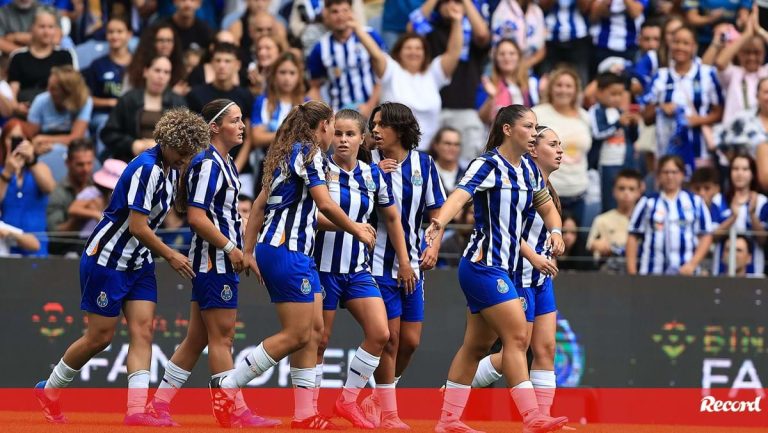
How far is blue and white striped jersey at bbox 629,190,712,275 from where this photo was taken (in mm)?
13484

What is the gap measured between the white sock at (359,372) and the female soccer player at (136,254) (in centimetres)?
123

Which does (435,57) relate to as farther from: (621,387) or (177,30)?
(621,387)

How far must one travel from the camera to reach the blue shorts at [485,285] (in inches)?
358

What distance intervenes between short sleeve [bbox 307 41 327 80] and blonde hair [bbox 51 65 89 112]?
230 cm

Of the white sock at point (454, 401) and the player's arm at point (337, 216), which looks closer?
the player's arm at point (337, 216)

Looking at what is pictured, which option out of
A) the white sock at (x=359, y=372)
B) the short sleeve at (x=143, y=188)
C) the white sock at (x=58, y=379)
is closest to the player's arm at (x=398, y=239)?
the white sock at (x=359, y=372)

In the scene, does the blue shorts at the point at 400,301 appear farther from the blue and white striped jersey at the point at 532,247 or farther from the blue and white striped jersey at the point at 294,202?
the blue and white striped jersey at the point at 294,202

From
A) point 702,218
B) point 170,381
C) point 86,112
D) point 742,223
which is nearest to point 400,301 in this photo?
point 170,381

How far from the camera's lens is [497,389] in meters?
13.4

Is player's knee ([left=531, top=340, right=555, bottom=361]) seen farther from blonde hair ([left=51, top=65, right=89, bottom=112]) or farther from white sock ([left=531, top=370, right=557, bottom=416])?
blonde hair ([left=51, top=65, right=89, bottom=112])

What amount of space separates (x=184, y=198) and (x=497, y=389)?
4.71m

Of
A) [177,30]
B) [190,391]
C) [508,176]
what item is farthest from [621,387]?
[177,30]

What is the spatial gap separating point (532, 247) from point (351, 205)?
4.38ft

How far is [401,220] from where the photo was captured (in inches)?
400
